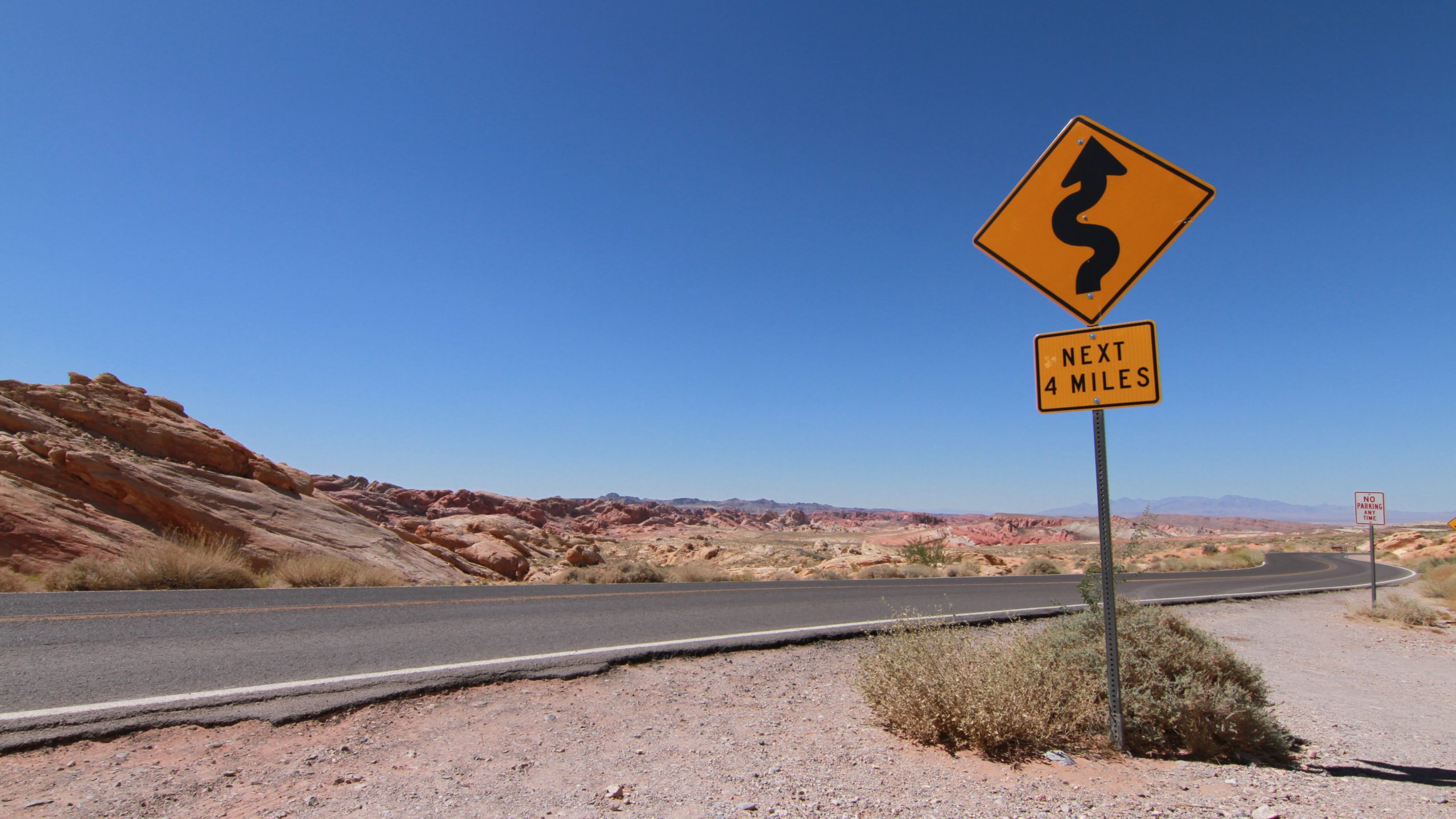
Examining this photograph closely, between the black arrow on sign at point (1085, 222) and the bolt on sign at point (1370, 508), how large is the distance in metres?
17.2

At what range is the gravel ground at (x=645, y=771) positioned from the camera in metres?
3.35

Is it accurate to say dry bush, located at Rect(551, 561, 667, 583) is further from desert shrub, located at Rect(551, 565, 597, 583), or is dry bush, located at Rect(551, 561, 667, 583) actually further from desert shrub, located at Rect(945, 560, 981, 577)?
desert shrub, located at Rect(945, 560, 981, 577)

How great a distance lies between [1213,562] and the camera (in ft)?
121

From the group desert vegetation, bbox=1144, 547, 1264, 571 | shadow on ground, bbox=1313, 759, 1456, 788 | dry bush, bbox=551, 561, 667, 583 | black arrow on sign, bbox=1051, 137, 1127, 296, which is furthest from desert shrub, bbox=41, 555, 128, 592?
desert vegetation, bbox=1144, 547, 1264, 571

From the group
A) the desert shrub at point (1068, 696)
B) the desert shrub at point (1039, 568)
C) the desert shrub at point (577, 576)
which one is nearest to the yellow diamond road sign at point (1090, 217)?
the desert shrub at point (1068, 696)

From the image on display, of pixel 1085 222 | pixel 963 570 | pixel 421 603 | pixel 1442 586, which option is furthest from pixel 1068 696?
pixel 1442 586

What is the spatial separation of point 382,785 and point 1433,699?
10678mm

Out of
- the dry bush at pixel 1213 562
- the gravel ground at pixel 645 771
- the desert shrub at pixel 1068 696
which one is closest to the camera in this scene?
the gravel ground at pixel 645 771

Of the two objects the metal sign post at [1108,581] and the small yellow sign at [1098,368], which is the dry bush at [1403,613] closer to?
the metal sign post at [1108,581]

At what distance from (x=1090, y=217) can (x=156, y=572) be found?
12.7 metres

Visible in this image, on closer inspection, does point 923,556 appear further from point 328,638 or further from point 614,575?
point 328,638

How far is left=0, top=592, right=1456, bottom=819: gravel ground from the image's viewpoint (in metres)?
3.35

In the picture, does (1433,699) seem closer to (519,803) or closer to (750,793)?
(750,793)

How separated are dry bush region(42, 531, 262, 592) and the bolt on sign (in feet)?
73.9
